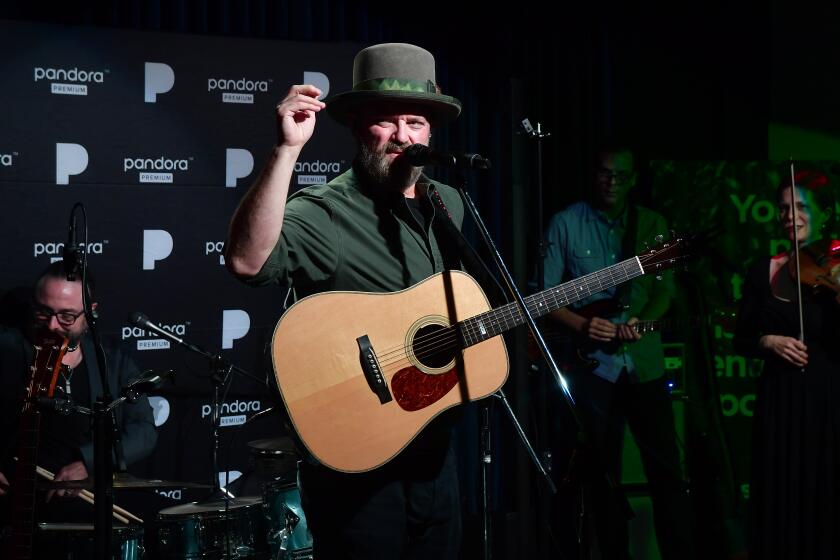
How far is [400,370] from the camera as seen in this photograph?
2637 mm

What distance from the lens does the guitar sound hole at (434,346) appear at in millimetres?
A: 2684

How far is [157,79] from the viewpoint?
15.8 ft

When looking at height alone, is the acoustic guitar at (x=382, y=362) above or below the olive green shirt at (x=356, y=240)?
below

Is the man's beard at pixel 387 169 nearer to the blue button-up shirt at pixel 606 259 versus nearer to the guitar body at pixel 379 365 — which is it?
the guitar body at pixel 379 365

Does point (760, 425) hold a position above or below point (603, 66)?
below

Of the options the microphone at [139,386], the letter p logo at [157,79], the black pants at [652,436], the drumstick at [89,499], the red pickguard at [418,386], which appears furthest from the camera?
the black pants at [652,436]

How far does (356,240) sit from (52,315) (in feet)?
8.14

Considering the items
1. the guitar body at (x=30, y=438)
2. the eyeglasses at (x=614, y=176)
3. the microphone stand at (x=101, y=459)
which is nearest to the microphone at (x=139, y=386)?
the microphone stand at (x=101, y=459)

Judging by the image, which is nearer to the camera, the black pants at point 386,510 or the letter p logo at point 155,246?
the black pants at point 386,510

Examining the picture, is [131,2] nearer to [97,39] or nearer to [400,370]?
[97,39]

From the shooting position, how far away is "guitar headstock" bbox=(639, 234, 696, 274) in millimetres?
3375

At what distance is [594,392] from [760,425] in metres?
0.91

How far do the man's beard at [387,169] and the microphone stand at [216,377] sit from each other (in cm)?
201

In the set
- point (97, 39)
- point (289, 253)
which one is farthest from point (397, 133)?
point (97, 39)
